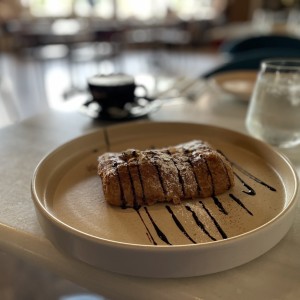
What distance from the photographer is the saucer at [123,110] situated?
940mm

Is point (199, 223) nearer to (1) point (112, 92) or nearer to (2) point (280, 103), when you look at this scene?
(2) point (280, 103)

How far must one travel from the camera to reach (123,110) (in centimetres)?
96

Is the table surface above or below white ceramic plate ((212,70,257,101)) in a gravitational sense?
below

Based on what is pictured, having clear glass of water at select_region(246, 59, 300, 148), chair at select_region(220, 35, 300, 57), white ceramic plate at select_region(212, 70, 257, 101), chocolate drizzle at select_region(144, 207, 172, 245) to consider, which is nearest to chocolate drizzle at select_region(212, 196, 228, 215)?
chocolate drizzle at select_region(144, 207, 172, 245)

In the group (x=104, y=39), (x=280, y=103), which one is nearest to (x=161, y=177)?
(x=280, y=103)

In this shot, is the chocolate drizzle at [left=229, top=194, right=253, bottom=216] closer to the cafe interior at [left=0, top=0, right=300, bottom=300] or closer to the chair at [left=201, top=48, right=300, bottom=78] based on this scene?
the cafe interior at [left=0, top=0, right=300, bottom=300]

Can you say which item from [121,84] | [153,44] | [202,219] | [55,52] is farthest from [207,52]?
[202,219]

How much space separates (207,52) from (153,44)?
164 cm

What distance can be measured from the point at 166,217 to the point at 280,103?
42 cm

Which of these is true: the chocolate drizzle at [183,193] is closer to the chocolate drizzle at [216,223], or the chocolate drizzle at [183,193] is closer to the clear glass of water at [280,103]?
the chocolate drizzle at [216,223]

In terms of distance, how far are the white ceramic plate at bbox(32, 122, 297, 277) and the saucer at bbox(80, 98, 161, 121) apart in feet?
0.60

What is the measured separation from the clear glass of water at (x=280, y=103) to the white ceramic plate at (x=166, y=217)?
91mm

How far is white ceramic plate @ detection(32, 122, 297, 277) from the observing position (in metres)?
0.39

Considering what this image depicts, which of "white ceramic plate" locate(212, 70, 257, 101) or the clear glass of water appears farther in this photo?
"white ceramic plate" locate(212, 70, 257, 101)
